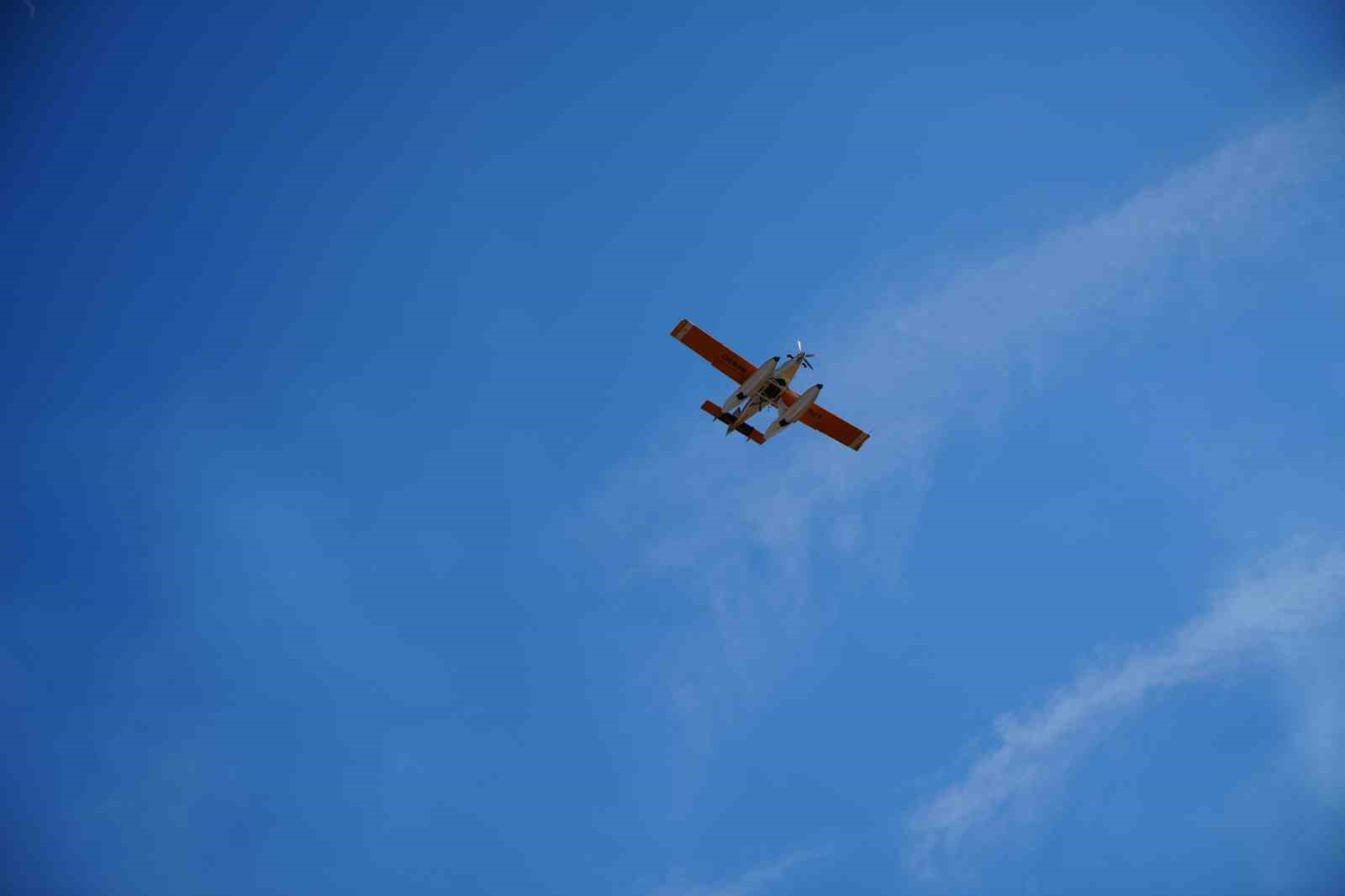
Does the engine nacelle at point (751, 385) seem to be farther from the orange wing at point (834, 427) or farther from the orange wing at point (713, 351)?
the orange wing at point (834, 427)

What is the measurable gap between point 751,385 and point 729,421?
7.68ft

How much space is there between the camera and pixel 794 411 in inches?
1280

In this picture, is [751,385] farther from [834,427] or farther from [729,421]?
[834,427]

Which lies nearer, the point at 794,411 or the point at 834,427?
the point at 794,411

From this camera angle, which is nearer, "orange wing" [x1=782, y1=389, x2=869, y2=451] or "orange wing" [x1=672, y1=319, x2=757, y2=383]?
"orange wing" [x1=672, y1=319, x2=757, y2=383]

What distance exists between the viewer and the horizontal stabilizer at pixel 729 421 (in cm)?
3312

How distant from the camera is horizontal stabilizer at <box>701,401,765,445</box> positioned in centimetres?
3312

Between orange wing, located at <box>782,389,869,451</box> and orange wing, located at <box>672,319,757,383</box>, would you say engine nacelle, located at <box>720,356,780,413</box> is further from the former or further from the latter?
orange wing, located at <box>782,389,869,451</box>

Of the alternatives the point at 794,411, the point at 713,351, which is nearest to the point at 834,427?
the point at 794,411

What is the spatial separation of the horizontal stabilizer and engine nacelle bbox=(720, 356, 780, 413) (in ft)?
1.16

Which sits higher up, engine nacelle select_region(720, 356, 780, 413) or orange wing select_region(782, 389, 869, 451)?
orange wing select_region(782, 389, 869, 451)

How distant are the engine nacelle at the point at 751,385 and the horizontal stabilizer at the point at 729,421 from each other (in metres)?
0.35

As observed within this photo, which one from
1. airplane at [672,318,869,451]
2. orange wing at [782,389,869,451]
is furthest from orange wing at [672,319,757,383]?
orange wing at [782,389,869,451]

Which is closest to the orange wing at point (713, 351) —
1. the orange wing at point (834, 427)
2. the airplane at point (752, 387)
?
the airplane at point (752, 387)
